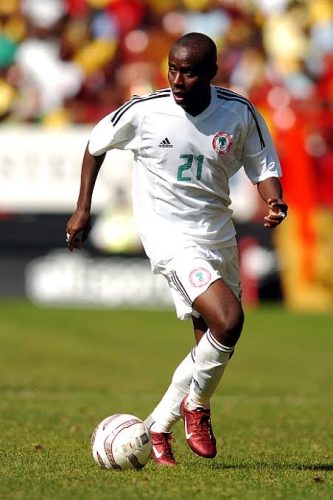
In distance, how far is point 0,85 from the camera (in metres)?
21.1

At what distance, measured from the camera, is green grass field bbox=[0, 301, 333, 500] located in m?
5.89

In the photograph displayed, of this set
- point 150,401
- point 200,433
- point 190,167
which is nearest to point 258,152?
point 190,167

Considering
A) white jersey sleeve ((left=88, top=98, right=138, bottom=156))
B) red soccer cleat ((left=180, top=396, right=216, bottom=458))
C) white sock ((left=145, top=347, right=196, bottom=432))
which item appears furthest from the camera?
white sock ((left=145, top=347, right=196, bottom=432))

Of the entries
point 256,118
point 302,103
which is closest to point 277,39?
point 302,103

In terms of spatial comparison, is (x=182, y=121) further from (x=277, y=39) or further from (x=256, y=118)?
(x=277, y=39)

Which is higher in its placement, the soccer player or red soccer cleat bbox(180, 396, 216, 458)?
the soccer player

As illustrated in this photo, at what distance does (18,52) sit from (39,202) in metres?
2.75

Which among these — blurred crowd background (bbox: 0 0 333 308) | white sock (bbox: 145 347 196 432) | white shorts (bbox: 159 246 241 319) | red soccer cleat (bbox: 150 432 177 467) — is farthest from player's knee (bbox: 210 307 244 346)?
blurred crowd background (bbox: 0 0 333 308)

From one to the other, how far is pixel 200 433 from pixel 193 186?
4.46ft

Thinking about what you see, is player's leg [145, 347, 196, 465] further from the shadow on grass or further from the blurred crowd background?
the blurred crowd background

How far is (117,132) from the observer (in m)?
6.65

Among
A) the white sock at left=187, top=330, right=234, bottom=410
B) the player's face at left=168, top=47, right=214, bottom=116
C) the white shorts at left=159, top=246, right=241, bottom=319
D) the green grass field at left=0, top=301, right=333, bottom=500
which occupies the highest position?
the player's face at left=168, top=47, right=214, bottom=116

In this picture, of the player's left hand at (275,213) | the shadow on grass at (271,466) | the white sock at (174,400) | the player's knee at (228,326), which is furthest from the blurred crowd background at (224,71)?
the player's knee at (228,326)

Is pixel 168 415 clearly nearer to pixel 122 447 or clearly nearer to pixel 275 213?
pixel 122 447
